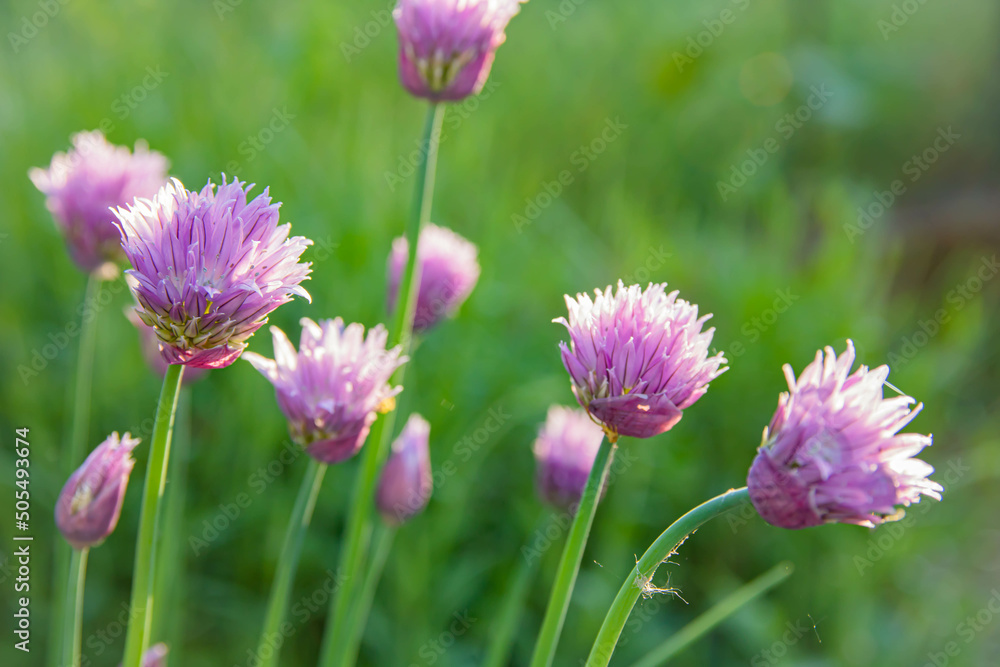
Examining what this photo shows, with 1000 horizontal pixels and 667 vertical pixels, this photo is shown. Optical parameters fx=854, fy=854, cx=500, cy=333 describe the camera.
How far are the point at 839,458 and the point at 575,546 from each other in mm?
237

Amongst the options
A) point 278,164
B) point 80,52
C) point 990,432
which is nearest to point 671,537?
point 278,164

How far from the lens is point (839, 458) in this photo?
0.69 m

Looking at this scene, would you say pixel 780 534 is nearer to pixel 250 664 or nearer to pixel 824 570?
pixel 824 570

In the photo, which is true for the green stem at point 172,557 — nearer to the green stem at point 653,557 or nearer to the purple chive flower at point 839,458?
the green stem at point 653,557

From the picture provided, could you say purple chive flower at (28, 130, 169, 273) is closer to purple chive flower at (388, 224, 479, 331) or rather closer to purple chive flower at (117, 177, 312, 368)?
purple chive flower at (388, 224, 479, 331)

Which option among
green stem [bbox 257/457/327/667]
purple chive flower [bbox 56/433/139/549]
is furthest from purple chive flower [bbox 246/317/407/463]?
purple chive flower [bbox 56/433/139/549]

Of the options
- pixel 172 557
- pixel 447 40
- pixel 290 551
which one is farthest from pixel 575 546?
pixel 172 557

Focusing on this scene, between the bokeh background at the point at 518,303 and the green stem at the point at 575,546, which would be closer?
the green stem at the point at 575,546

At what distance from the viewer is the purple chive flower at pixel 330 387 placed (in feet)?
2.84

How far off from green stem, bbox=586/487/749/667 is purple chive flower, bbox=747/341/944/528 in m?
0.04

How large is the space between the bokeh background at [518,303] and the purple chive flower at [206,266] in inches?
24.2

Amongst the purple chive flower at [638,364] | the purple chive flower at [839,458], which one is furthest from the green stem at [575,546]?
the purple chive flower at [839,458]

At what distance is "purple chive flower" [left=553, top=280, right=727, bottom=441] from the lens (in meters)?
0.76

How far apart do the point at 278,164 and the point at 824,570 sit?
1910mm
